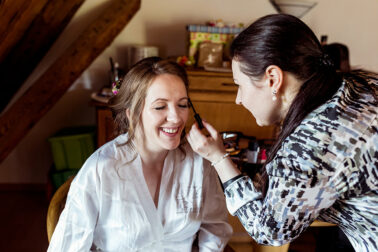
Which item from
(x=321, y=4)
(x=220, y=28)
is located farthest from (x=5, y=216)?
(x=321, y=4)

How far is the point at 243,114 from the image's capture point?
2584 millimetres

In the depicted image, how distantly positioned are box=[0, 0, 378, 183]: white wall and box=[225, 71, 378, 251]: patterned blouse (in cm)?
209

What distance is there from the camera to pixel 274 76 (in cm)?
98

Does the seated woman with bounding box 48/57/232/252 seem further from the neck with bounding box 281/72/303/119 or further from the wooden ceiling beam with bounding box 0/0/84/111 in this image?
the wooden ceiling beam with bounding box 0/0/84/111

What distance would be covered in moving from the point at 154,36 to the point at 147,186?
1.86m

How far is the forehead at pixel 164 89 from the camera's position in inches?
50.3

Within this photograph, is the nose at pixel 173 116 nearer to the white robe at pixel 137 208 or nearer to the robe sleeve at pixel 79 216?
the white robe at pixel 137 208

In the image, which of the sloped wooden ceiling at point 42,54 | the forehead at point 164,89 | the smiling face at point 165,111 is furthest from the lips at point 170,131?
the sloped wooden ceiling at point 42,54

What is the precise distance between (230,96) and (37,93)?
4.73 ft

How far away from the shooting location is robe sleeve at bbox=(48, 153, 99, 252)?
3.71 ft

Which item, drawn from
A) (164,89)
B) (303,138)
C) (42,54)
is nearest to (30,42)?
(42,54)

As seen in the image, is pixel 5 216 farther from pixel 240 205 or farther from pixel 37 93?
pixel 240 205

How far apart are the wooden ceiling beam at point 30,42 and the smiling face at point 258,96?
140 centimetres

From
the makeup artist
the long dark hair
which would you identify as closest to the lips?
the makeup artist
